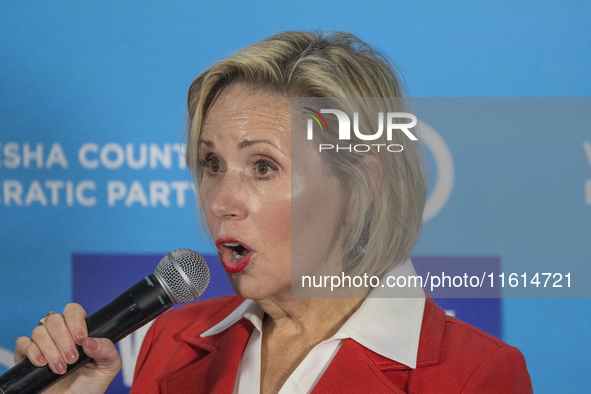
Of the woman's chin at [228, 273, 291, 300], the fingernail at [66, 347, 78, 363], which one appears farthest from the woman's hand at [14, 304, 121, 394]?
the woman's chin at [228, 273, 291, 300]

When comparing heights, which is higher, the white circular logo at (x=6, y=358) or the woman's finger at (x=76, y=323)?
the woman's finger at (x=76, y=323)

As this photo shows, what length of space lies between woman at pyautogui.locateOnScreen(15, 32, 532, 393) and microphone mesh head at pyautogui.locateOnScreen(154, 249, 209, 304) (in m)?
0.07

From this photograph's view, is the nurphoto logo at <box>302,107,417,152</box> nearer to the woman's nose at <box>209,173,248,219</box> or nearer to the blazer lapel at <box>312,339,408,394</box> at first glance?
the woman's nose at <box>209,173,248,219</box>

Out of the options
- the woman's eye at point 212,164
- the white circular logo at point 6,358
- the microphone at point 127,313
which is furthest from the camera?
the white circular logo at point 6,358

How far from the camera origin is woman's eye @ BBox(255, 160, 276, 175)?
3.74 feet

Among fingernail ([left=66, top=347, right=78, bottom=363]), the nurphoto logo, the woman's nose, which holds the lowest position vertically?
fingernail ([left=66, top=347, right=78, bottom=363])

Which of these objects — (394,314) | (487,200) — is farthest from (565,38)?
(394,314)

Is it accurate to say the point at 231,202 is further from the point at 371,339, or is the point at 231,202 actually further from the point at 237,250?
the point at 371,339

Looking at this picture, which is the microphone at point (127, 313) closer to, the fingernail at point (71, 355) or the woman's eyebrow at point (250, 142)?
the fingernail at point (71, 355)

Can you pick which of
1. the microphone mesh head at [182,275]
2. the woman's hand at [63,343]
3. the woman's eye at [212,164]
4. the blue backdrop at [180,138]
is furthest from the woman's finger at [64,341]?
the blue backdrop at [180,138]

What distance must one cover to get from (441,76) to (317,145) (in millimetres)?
878

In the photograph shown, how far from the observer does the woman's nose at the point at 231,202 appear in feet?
3.66

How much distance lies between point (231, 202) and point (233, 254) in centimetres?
11

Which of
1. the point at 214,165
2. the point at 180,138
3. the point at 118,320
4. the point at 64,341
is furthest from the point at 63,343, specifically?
the point at 180,138
